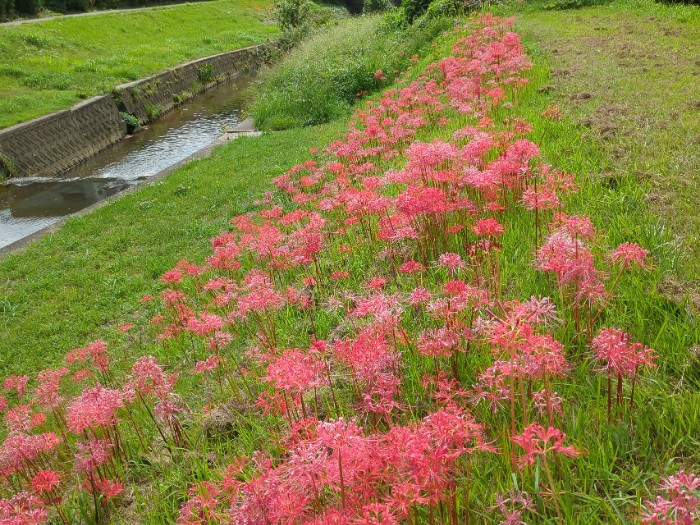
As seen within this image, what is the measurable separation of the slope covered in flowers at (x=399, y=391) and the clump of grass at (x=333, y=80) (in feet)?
39.4

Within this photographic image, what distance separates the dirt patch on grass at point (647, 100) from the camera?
3.51m

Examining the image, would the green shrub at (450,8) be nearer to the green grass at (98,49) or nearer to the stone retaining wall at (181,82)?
the stone retaining wall at (181,82)

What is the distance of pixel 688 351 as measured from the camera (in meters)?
2.23

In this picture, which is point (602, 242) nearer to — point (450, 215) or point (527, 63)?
point (450, 215)

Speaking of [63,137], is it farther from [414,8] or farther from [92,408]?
[92,408]

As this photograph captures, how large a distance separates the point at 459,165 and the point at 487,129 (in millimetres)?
1596

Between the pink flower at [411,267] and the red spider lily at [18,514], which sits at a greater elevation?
the pink flower at [411,267]

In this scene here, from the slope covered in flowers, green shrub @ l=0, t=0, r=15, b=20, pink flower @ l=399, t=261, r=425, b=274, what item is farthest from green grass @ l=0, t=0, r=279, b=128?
pink flower @ l=399, t=261, r=425, b=274

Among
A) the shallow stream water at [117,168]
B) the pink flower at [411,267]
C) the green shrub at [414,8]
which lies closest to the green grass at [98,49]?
the shallow stream water at [117,168]

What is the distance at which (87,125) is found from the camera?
1861 centimetres

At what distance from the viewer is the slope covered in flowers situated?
1.57m

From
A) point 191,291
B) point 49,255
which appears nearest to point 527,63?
point 191,291

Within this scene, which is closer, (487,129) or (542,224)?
(542,224)

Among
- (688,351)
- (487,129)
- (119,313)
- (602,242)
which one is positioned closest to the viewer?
(688,351)
